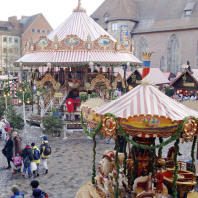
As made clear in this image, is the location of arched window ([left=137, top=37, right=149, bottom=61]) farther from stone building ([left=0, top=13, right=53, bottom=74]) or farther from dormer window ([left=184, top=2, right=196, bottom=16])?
stone building ([left=0, top=13, right=53, bottom=74])

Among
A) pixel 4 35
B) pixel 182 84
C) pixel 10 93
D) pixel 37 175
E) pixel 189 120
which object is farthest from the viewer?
pixel 4 35

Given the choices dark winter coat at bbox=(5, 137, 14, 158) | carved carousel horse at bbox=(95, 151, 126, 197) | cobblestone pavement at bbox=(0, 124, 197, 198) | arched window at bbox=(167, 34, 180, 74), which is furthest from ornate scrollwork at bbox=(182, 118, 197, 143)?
arched window at bbox=(167, 34, 180, 74)

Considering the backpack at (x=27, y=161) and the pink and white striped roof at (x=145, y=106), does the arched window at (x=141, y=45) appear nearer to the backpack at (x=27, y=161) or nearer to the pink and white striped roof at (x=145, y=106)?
the backpack at (x=27, y=161)

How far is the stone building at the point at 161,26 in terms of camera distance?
44.6m

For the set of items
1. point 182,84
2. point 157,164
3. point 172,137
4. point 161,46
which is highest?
point 161,46

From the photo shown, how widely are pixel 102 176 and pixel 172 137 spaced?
8.81 feet

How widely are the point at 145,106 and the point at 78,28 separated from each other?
1366 cm

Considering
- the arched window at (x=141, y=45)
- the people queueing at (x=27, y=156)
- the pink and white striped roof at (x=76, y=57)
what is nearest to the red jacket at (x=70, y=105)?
the pink and white striped roof at (x=76, y=57)

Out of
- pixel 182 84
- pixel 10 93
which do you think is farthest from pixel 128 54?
pixel 182 84

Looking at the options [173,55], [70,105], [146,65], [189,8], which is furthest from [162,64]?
[146,65]

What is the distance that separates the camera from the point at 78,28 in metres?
18.9

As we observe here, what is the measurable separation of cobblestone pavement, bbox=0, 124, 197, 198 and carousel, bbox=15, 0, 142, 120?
324cm

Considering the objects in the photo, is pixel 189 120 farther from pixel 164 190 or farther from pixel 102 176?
pixel 102 176

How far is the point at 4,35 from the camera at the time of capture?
190 ft
